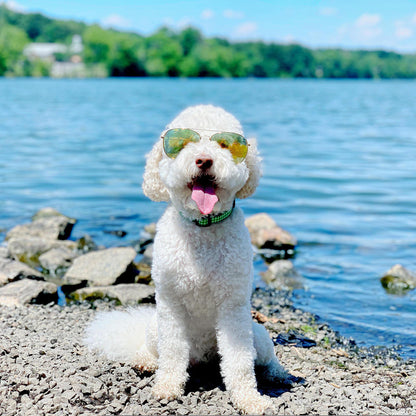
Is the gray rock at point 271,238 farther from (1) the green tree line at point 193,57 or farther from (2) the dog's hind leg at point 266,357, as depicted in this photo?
(1) the green tree line at point 193,57

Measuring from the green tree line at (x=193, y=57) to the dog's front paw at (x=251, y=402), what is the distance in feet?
350

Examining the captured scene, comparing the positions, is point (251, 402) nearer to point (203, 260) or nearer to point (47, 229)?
point (203, 260)

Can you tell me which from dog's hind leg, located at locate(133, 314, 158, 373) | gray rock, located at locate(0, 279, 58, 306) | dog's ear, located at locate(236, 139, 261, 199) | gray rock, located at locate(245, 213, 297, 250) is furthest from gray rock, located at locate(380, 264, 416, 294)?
dog's ear, located at locate(236, 139, 261, 199)

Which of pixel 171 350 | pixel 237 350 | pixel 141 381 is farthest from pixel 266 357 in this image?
pixel 141 381

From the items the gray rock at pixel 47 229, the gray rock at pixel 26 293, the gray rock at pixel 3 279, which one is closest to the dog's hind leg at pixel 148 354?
the gray rock at pixel 26 293

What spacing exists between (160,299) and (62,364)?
1.16m

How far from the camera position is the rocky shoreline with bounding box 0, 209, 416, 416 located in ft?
13.7

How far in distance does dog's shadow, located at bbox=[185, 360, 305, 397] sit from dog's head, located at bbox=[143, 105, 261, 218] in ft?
4.35

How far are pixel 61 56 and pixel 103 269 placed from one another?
142m

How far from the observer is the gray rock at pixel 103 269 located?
7914 millimetres

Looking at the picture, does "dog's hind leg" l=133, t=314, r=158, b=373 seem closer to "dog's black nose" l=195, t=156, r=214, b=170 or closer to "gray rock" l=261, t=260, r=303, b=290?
"dog's black nose" l=195, t=156, r=214, b=170

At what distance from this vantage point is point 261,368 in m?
4.69

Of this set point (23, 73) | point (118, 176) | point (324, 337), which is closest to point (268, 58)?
point (23, 73)

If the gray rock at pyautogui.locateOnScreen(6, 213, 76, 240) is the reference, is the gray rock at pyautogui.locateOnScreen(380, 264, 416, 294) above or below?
above
